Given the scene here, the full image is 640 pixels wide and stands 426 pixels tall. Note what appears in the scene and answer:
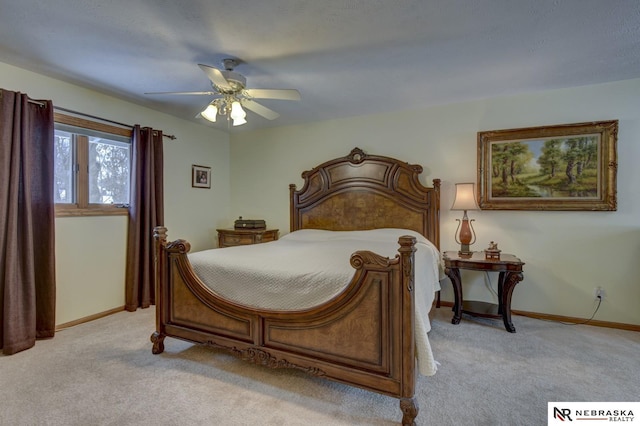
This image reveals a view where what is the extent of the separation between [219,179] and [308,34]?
326 centimetres

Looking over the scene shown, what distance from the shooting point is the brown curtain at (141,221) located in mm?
3549

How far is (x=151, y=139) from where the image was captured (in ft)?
12.1

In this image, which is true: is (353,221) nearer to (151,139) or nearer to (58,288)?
(151,139)

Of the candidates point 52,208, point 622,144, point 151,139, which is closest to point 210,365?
point 52,208

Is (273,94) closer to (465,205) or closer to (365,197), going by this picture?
(365,197)

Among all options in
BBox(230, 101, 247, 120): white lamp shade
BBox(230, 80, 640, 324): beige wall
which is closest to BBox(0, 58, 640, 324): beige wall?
BBox(230, 80, 640, 324): beige wall

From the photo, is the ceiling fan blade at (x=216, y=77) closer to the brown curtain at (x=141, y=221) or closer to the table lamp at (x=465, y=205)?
the brown curtain at (x=141, y=221)

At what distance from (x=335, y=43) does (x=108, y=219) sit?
A: 9.81ft

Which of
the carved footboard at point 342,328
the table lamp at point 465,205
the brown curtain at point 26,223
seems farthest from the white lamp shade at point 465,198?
the brown curtain at point 26,223

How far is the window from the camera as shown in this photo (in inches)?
→ 121

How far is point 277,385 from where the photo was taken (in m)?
2.06

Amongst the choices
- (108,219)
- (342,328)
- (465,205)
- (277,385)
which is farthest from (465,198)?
(108,219)

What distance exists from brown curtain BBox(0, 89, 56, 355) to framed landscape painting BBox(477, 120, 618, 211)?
170 inches

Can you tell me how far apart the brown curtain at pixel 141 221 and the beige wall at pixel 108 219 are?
0.13 metres
